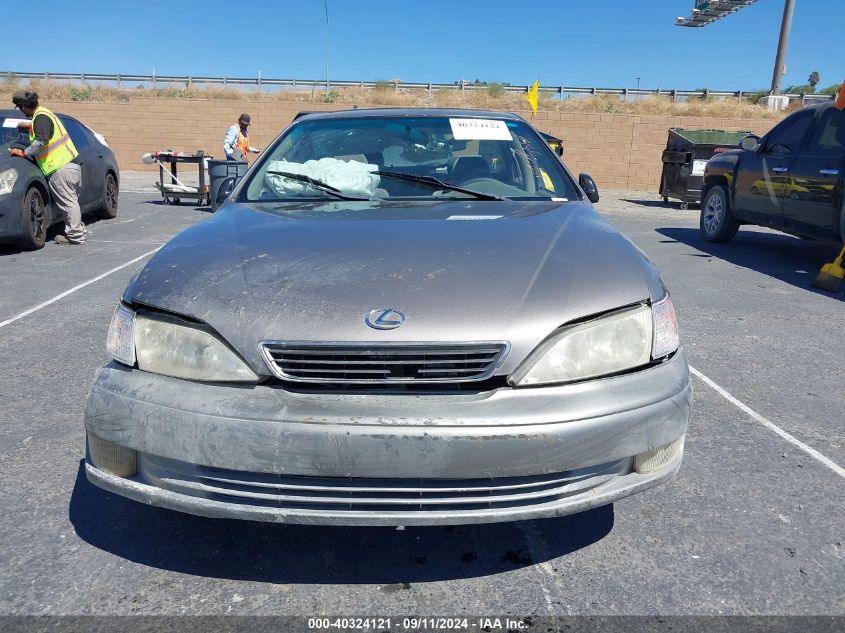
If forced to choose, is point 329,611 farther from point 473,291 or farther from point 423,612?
point 473,291

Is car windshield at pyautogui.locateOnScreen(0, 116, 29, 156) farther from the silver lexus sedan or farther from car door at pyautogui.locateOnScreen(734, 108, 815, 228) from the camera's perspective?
car door at pyautogui.locateOnScreen(734, 108, 815, 228)

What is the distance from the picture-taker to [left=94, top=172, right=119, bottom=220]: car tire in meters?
10.5

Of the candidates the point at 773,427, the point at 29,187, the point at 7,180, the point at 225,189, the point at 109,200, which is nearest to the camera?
the point at 773,427

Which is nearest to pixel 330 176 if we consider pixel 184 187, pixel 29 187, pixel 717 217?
pixel 29 187

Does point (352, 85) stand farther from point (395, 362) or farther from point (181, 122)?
point (395, 362)

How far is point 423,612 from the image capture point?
2.09 metres

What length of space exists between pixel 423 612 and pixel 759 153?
7969 millimetres

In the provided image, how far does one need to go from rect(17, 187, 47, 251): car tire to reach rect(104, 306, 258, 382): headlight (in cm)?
656

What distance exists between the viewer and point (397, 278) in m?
2.17

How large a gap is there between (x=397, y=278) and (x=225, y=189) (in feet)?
6.18

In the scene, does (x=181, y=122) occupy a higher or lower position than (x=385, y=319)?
higher

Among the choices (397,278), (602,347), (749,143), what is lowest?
(602,347)

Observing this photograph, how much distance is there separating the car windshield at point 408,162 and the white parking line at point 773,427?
1.55 metres

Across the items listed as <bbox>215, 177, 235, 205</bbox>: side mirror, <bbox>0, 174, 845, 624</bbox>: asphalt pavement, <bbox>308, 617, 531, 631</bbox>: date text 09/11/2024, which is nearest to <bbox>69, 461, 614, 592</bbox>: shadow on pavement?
<bbox>0, 174, 845, 624</bbox>: asphalt pavement
